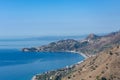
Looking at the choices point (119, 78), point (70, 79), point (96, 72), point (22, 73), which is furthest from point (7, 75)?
point (119, 78)

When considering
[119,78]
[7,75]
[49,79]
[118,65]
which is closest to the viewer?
[119,78]

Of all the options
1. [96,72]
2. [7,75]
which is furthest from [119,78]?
[7,75]

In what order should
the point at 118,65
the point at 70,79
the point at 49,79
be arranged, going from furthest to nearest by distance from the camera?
the point at 49,79, the point at 70,79, the point at 118,65

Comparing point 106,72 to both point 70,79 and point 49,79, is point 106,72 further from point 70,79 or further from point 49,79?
point 49,79

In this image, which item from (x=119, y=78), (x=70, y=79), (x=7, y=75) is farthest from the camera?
(x=7, y=75)

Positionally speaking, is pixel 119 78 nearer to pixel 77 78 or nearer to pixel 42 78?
pixel 77 78

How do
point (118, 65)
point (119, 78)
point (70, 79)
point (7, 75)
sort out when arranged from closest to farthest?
point (119, 78)
point (118, 65)
point (70, 79)
point (7, 75)

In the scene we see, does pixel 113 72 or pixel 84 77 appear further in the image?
pixel 84 77

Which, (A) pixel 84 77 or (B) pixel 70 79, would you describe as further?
(B) pixel 70 79
